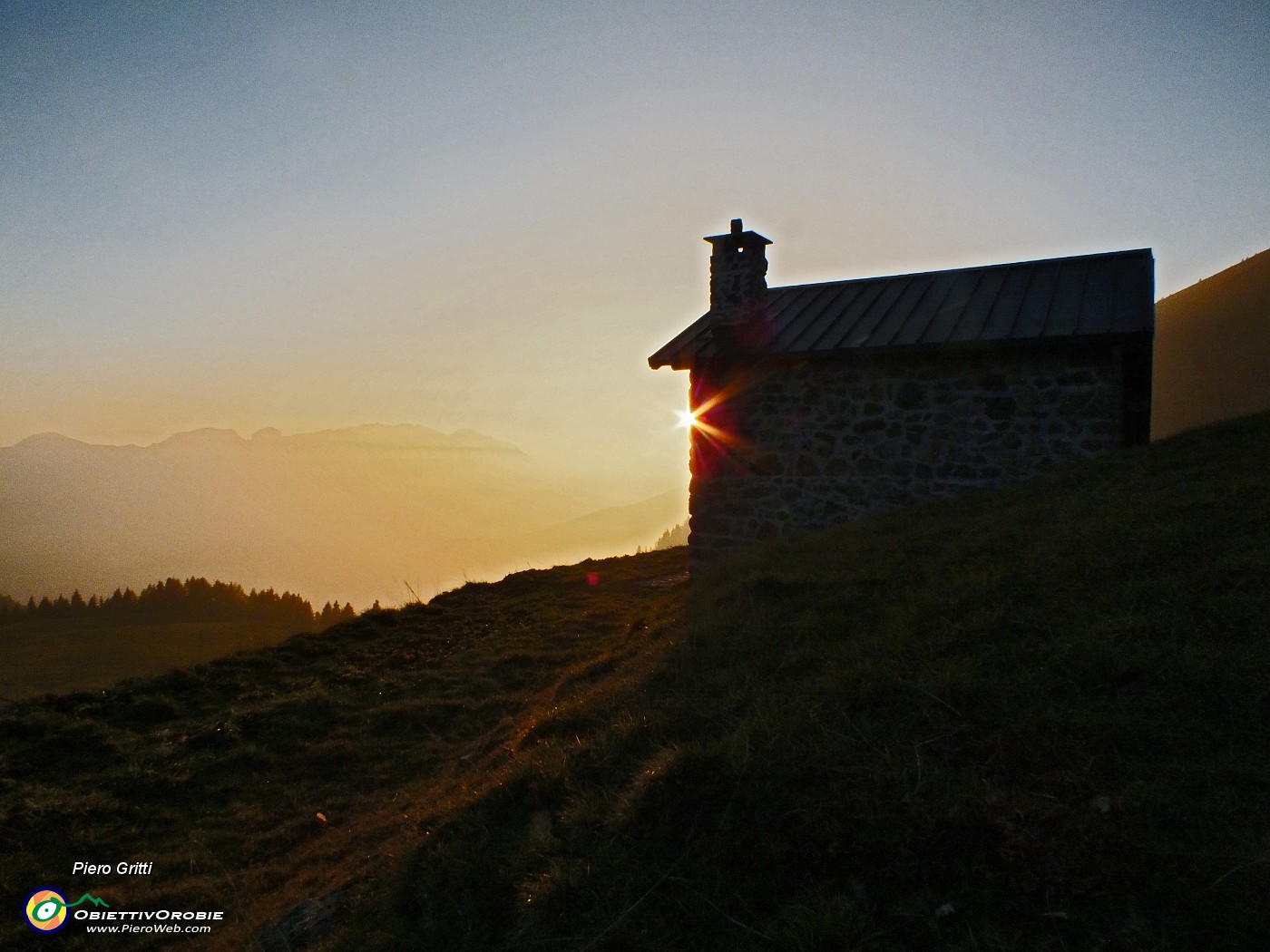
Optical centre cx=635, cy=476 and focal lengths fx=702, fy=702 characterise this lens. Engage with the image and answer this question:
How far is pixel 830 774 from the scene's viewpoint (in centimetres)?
325

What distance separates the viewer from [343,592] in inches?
5969

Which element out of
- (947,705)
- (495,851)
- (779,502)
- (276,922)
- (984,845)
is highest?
(779,502)

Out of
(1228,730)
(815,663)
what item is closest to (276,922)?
(815,663)

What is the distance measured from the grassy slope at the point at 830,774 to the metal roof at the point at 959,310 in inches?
104

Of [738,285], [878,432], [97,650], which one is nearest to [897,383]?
[878,432]

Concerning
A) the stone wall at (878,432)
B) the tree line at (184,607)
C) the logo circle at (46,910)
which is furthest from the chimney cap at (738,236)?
the tree line at (184,607)

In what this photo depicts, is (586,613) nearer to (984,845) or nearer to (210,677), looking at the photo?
(210,677)

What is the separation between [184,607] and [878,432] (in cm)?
2492

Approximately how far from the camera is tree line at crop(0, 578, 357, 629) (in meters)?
21.7

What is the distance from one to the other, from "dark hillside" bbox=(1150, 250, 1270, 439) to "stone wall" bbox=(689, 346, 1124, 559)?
17.4 feet

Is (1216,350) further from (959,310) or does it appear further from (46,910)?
(46,910)

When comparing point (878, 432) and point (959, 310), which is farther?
point (959, 310)

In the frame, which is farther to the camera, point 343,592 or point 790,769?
point 343,592

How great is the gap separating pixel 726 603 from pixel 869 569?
4.32 feet
